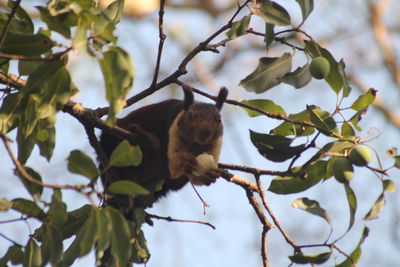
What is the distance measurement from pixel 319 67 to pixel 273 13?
0.85 feet

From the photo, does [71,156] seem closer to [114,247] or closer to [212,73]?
[114,247]

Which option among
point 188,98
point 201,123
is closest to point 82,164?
point 201,123

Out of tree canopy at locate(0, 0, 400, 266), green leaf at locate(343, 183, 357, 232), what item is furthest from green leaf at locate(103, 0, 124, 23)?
green leaf at locate(343, 183, 357, 232)

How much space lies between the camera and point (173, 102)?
3.11m

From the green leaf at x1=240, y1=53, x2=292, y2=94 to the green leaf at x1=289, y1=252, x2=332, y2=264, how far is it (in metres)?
0.54

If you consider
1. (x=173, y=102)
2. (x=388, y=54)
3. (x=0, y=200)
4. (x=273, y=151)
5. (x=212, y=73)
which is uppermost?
(x=212, y=73)

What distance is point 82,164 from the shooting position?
1468 mm

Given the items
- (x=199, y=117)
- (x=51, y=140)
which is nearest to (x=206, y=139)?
(x=199, y=117)

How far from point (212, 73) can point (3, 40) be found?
7.10m

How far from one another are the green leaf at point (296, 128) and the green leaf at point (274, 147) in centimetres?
15

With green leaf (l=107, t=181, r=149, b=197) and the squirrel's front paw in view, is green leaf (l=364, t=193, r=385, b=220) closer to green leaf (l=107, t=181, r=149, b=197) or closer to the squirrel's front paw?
green leaf (l=107, t=181, r=149, b=197)

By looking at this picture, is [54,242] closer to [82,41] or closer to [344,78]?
[82,41]

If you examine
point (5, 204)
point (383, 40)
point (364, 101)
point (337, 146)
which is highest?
point (383, 40)

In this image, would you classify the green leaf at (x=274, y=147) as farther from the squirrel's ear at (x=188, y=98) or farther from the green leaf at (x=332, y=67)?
the squirrel's ear at (x=188, y=98)
